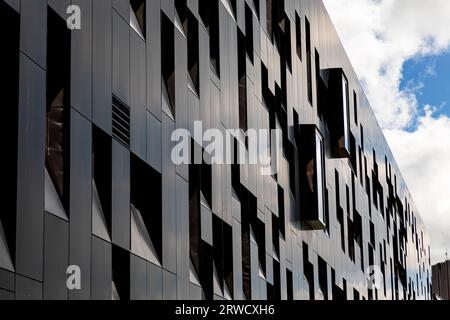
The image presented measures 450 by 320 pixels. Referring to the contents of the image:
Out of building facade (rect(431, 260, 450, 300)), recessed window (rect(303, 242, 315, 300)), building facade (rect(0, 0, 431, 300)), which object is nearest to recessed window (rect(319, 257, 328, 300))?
building facade (rect(0, 0, 431, 300))

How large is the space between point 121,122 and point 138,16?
3.30 m

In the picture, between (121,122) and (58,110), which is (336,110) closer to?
(121,122)

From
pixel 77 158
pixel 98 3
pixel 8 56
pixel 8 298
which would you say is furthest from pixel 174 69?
pixel 8 298

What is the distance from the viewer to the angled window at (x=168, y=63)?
90.5 feet

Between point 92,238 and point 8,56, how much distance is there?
14.6 ft

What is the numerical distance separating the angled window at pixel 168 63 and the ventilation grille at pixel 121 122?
3203 millimetres

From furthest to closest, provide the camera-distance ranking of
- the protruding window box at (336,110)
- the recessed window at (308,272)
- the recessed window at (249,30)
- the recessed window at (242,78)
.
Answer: the protruding window box at (336,110), the recessed window at (308,272), the recessed window at (249,30), the recessed window at (242,78)

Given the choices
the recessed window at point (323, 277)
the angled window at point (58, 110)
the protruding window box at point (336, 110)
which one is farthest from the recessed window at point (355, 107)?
the angled window at point (58, 110)

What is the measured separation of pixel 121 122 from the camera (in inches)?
939

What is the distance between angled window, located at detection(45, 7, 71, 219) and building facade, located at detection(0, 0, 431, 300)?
1.2 inches

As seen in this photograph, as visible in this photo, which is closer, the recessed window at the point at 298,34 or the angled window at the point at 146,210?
the angled window at the point at 146,210

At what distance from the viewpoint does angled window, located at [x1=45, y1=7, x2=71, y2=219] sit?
66.9ft

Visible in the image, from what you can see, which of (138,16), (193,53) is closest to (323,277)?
(193,53)

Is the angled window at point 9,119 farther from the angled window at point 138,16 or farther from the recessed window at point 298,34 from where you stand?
the recessed window at point 298,34
